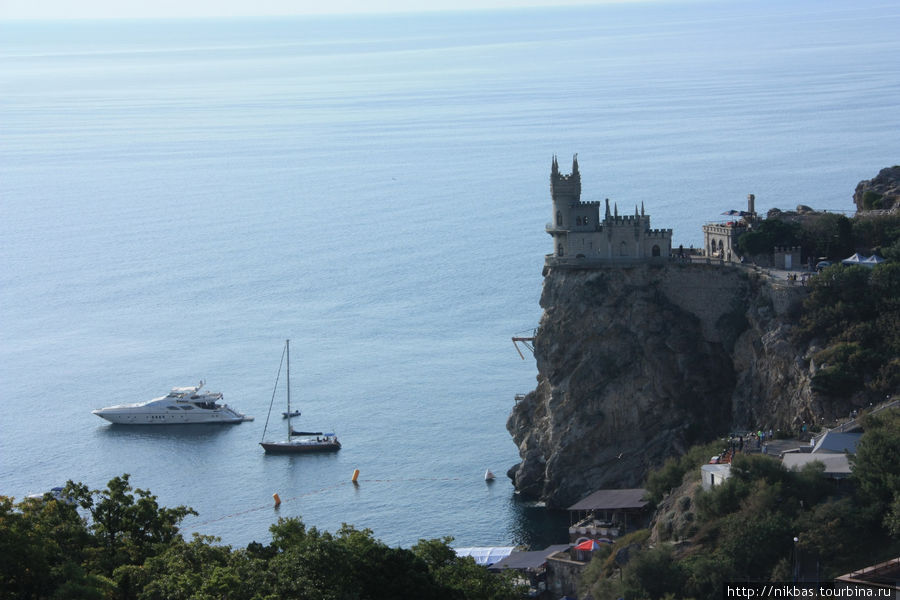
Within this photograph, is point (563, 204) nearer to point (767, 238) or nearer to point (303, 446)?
point (767, 238)

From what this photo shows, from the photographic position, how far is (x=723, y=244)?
8000 centimetres

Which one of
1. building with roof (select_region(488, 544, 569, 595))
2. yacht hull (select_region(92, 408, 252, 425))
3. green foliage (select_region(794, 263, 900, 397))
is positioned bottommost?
building with roof (select_region(488, 544, 569, 595))

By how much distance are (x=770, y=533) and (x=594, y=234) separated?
29.8 meters

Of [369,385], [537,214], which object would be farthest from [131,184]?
[369,385]

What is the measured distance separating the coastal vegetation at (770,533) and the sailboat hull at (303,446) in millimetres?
31028

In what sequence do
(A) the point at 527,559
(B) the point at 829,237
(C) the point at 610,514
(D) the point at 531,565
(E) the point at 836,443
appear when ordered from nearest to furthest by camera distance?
(E) the point at 836,443 < (D) the point at 531,565 < (A) the point at 527,559 < (C) the point at 610,514 < (B) the point at 829,237

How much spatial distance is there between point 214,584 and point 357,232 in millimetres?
108731

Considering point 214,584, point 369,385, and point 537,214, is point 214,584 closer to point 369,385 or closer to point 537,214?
point 369,385

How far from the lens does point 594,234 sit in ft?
260

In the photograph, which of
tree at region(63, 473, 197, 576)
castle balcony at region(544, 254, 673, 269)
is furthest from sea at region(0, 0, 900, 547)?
castle balcony at region(544, 254, 673, 269)

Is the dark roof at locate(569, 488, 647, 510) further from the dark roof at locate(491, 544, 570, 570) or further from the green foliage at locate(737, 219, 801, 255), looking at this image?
the green foliage at locate(737, 219, 801, 255)

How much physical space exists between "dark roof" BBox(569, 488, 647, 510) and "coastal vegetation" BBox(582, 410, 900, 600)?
713 centimetres

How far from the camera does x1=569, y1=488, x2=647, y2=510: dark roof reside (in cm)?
6512

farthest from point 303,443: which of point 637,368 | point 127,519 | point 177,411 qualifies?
point 127,519
